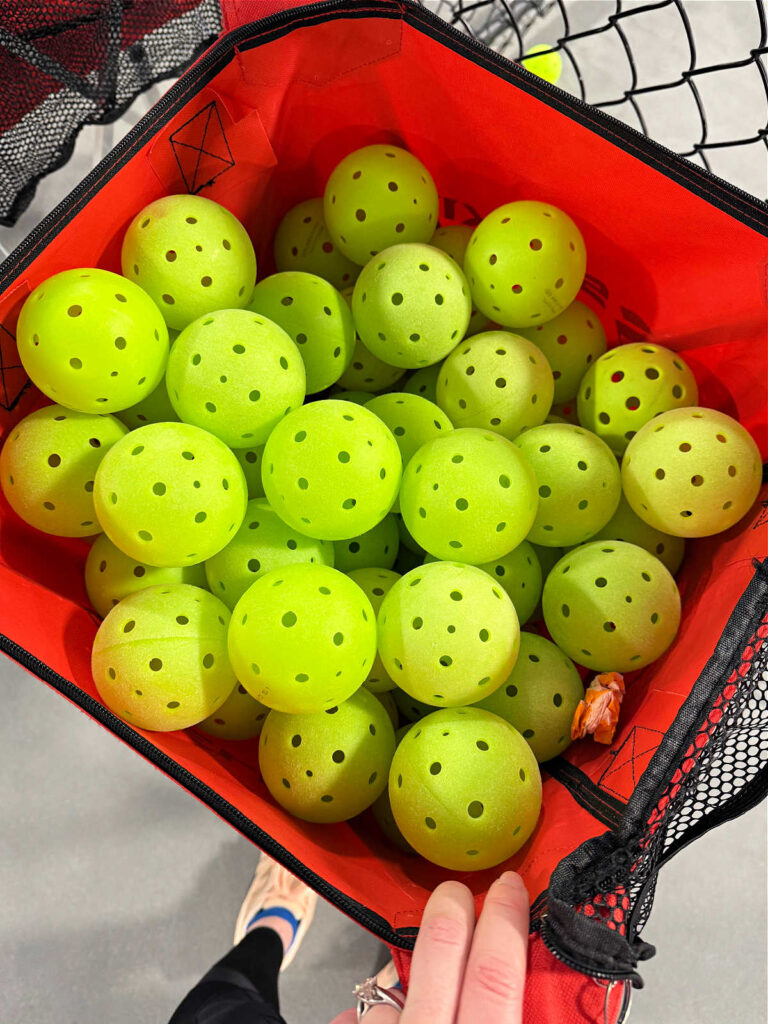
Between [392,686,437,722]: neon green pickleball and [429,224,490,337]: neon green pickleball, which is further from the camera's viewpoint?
[429,224,490,337]: neon green pickleball

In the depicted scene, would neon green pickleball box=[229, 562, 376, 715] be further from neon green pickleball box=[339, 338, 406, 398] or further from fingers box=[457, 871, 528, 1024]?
neon green pickleball box=[339, 338, 406, 398]

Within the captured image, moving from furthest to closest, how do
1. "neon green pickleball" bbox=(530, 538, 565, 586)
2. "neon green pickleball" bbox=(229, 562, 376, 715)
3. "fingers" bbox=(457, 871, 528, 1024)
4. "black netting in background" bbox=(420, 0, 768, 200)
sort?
"black netting in background" bbox=(420, 0, 768, 200) → "neon green pickleball" bbox=(530, 538, 565, 586) → "neon green pickleball" bbox=(229, 562, 376, 715) → "fingers" bbox=(457, 871, 528, 1024)

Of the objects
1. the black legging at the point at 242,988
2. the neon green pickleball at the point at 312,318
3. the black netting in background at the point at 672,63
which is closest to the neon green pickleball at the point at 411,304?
the neon green pickleball at the point at 312,318

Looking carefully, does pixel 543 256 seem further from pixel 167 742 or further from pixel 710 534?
pixel 167 742

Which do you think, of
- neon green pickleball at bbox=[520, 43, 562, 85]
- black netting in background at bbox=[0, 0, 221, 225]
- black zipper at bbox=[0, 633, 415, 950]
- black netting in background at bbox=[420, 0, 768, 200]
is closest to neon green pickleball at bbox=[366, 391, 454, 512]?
black zipper at bbox=[0, 633, 415, 950]

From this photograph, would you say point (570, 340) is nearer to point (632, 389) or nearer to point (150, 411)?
point (632, 389)
